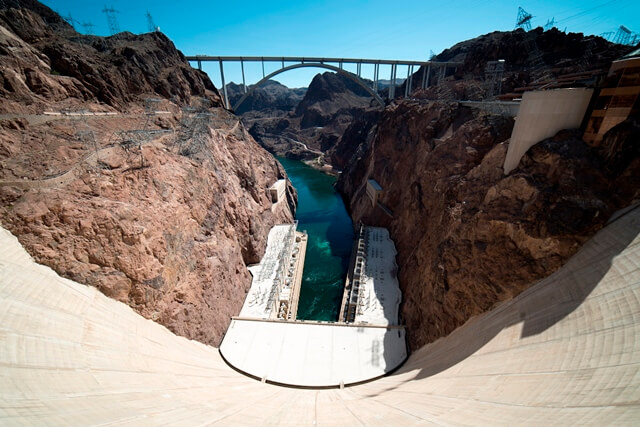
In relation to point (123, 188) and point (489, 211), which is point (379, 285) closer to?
point (489, 211)

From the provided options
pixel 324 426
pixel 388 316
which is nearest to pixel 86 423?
pixel 324 426

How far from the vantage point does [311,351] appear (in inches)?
699

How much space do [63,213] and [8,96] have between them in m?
12.2

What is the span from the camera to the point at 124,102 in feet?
87.9

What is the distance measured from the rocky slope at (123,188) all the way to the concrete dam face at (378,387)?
138 centimetres

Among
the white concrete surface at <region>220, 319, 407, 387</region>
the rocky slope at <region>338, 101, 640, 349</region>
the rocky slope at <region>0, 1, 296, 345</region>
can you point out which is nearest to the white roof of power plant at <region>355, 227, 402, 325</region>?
the rocky slope at <region>338, 101, 640, 349</region>

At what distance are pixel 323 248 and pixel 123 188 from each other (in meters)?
24.2

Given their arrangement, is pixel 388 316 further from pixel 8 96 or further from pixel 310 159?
pixel 310 159

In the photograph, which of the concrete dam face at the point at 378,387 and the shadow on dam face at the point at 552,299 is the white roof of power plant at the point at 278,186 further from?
the shadow on dam face at the point at 552,299

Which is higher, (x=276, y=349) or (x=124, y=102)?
(x=124, y=102)

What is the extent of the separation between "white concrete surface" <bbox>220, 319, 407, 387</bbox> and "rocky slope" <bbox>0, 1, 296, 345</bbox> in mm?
2465

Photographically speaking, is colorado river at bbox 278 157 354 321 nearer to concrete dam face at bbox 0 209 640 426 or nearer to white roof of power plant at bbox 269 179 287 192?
white roof of power plant at bbox 269 179 287 192

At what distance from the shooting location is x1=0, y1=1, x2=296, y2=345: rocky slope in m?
13.0

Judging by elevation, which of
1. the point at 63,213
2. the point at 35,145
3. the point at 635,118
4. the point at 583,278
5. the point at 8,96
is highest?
the point at 8,96
